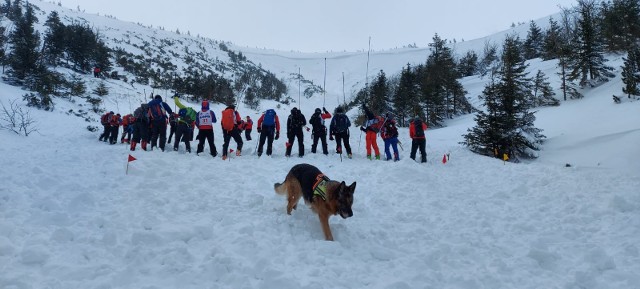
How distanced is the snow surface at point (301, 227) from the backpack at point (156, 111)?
8.85 feet

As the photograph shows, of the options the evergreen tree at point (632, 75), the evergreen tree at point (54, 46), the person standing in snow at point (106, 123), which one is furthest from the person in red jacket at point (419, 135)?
the evergreen tree at point (54, 46)

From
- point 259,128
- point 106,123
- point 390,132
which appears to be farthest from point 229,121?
point 106,123

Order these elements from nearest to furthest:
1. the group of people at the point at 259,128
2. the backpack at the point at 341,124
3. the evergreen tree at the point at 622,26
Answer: the group of people at the point at 259,128, the backpack at the point at 341,124, the evergreen tree at the point at 622,26

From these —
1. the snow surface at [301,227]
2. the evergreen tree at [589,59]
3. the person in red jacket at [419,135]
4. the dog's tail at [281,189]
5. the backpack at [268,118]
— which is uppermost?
the evergreen tree at [589,59]

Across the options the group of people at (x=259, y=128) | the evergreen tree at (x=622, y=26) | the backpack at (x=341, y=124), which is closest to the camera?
the group of people at (x=259, y=128)

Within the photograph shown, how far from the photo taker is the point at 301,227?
545 centimetres

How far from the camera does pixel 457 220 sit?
20.7ft

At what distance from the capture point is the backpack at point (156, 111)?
35.9 ft

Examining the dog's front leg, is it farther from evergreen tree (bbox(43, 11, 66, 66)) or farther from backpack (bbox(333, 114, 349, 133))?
evergreen tree (bbox(43, 11, 66, 66))

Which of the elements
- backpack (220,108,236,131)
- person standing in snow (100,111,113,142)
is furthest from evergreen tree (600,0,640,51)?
person standing in snow (100,111,113,142)

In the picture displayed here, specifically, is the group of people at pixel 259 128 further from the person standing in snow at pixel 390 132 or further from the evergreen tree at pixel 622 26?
the evergreen tree at pixel 622 26

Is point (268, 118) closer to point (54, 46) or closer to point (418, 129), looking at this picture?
point (418, 129)

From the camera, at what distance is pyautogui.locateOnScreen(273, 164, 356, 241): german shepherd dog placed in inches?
195

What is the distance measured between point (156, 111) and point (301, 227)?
795cm
